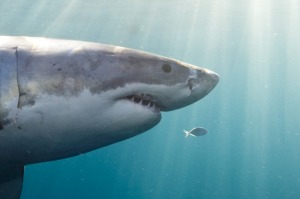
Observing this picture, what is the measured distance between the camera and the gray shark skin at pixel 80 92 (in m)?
2.90

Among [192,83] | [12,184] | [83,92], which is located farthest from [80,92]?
[12,184]

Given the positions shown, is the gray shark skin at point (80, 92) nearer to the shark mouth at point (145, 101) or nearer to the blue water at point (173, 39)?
the shark mouth at point (145, 101)

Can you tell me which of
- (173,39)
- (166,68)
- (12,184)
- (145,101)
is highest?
(166,68)

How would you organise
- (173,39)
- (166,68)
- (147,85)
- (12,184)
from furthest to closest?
1. (173,39)
2. (12,184)
3. (166,68)
4. (147,85)

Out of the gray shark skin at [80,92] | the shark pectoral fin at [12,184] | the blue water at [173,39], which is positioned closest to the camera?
the gray shark skin at [80,92]

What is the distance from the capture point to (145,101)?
3.15 metres

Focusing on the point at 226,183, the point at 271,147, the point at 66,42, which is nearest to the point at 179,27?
the point at 66,42

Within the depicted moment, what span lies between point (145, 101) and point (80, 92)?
0.59m

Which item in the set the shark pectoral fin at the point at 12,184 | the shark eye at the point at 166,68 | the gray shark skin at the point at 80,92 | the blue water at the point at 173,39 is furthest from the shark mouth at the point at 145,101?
the blue water at the point at 173,39

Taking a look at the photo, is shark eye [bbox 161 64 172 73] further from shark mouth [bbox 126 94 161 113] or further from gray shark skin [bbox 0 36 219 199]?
shark mouth [bbox 126 94 161 113]

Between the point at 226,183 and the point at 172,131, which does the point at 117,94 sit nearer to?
the point at 226,183

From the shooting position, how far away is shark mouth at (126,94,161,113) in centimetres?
308

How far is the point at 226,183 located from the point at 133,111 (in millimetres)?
90559

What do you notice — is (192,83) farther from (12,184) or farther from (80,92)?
(12,184)
